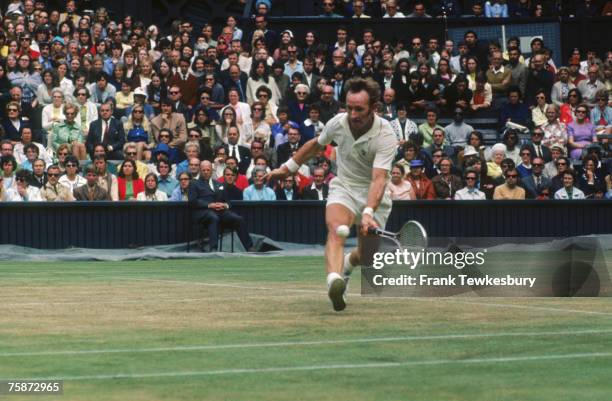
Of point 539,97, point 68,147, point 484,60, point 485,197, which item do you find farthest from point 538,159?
point 68,147

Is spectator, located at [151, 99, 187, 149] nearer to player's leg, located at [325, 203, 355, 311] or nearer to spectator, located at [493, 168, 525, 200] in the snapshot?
spectator, located at [493, 168, 525, 200]

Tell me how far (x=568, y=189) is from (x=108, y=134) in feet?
26.1

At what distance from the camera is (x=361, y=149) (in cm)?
1185

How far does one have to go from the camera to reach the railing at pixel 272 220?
21.4m

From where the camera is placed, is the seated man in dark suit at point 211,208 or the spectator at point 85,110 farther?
the spectator at point 85,110

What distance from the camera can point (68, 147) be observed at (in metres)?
22.8

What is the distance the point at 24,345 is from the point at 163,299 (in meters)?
3.67

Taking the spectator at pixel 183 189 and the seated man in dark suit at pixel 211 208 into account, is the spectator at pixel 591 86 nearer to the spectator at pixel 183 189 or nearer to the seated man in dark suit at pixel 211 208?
the seated man in dark suit at pixel 211 208

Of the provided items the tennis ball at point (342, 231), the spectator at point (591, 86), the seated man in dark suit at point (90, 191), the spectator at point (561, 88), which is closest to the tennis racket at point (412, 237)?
the tennis ball at point (342, 231)

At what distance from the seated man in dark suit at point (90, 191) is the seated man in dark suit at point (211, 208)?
4.87 feet

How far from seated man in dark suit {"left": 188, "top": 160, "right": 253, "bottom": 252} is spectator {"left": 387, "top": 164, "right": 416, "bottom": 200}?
266 cm

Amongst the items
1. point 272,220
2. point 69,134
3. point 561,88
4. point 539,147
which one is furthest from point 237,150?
point 561,88

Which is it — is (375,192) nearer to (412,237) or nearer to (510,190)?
(412,237)

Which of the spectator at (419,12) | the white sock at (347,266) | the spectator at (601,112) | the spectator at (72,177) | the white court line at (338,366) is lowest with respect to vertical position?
the white court line at (338,366)
